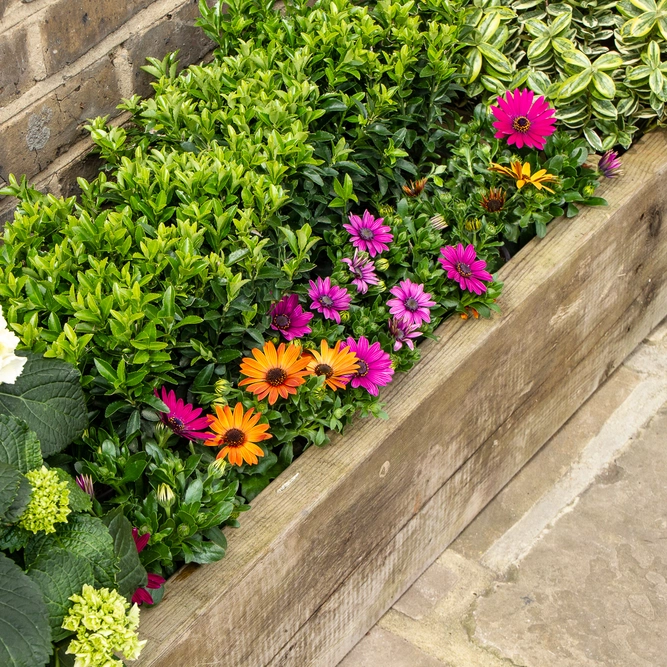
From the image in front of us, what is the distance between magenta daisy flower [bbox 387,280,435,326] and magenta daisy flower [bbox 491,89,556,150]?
0.51 meters

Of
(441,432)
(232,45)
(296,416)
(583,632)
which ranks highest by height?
(232,45)

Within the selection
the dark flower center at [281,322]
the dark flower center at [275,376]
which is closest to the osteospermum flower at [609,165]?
the dark flower center at [281,322]

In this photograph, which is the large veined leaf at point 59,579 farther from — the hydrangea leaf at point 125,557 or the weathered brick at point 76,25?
the weathered brick at point 76,25

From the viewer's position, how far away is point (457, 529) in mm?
2279

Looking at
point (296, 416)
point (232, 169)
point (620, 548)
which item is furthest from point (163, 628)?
point (620, 548)

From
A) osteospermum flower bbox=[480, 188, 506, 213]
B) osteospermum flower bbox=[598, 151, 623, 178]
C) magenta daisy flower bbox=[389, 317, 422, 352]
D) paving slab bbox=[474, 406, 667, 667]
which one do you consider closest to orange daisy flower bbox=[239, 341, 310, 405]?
magenta daisy flower bbox=[389, 317, 422, 352]

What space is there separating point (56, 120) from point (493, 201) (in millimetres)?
1033

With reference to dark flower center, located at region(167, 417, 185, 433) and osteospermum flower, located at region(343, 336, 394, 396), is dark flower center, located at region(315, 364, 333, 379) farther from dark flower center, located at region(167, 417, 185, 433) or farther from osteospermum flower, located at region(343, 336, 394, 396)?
dark flower center, located at region(167, 417, 185, 433)

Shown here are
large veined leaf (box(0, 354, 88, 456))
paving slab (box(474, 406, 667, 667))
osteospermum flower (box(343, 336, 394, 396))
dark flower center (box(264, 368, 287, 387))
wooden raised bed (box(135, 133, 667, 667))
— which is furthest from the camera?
paving slab (box(474, 406, 667, 667))

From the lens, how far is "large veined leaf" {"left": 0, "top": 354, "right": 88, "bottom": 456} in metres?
Result: 1.40

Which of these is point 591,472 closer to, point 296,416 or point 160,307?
point 296,416

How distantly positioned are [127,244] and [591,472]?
1.45m

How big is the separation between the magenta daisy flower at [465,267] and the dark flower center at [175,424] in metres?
0.69

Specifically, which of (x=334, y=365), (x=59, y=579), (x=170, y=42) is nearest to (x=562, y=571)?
(x=334, y=365)
